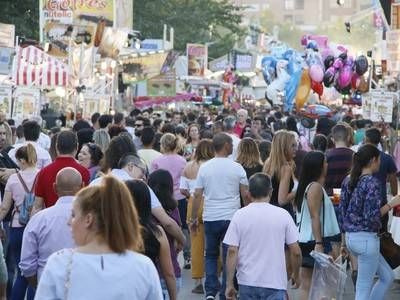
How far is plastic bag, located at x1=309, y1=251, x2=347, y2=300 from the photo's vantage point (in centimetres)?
810

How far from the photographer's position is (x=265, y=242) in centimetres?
848

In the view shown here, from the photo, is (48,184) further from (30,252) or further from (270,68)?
(270,68)

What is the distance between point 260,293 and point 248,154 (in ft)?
11.7

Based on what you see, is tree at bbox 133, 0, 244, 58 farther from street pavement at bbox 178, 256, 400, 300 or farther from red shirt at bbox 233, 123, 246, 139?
street pavement at bbox 178, 256, 400, 300

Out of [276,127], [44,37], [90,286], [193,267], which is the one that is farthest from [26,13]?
[90,286]

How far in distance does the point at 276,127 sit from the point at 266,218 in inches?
569

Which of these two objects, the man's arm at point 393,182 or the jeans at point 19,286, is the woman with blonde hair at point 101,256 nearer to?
the jeans at point 19,286

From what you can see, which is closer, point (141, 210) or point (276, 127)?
point (141, 210)

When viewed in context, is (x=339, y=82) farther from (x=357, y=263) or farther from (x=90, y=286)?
(x=90, y=286)

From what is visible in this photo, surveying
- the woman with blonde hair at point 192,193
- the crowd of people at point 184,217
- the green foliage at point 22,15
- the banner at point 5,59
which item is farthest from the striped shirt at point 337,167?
the green foliage at point 22,15

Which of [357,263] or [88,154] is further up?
[88,154]

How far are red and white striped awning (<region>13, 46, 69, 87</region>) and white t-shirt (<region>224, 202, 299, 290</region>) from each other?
16.2 m

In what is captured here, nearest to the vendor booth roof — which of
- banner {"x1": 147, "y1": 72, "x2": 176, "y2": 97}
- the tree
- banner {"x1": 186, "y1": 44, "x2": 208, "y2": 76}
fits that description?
banner {"x1": 147, "y1": 72, "x2": 176, "y2": 97}

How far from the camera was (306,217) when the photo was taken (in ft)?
33.2
